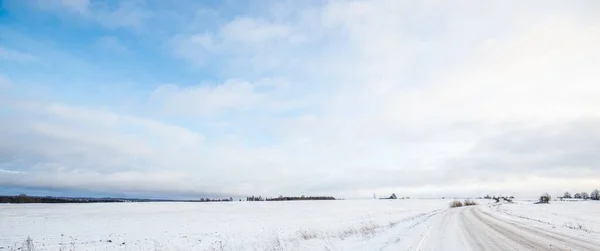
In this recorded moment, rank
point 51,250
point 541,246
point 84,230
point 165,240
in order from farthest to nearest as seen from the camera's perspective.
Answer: point 84,230 < point 165,240 < point 51,250 < point 541,246

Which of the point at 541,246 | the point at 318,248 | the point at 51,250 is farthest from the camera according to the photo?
the point at 51,250

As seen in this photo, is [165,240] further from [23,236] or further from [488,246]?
[488,246]

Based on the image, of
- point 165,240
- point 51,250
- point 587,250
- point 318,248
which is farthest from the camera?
point 165,240

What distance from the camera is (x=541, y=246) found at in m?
12.8

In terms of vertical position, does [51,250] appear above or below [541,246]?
below

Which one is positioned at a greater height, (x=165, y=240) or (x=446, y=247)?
(x=446, y=247)

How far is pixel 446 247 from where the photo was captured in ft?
43.8

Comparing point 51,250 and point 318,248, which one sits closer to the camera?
point 318,248

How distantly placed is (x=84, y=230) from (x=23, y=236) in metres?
5.16

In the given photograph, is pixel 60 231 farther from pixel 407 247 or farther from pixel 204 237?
pixel 407 247

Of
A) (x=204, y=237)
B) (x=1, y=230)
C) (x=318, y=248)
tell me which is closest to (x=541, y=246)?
A: (x=318, y=248)

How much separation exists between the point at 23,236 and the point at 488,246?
33119 mm

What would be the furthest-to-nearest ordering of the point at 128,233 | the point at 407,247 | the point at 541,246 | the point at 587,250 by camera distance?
1. the point at 128,233
2. the point at 407,247
3. the point at 541,246
4. the point at 587,250

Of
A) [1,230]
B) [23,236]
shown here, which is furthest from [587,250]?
[1,230]
